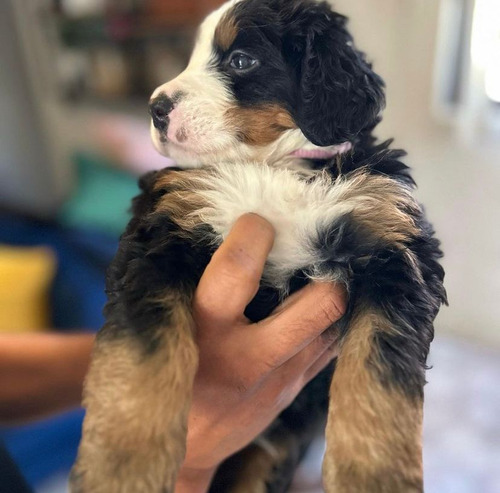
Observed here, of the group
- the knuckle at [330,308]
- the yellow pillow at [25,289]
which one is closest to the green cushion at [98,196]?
the yellow pillow at [25,289]

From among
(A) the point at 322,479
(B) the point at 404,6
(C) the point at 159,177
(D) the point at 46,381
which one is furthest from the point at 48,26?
(A) the point at 322,479

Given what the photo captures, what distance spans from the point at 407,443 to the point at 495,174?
7.42 feet

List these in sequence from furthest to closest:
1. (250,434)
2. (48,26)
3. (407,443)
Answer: (48,26) < (250,434) < (407,443)

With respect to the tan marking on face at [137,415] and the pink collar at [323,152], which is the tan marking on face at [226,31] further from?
the tan marking on face at [137,415]

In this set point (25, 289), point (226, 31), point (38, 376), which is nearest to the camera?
point (226, 31)

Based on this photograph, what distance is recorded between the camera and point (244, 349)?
46.4 inches

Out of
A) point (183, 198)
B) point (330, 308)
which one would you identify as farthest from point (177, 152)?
point (330, 308)

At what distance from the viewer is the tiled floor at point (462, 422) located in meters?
2.17

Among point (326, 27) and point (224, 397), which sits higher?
point (326, 27)

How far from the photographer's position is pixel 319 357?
1.29 m

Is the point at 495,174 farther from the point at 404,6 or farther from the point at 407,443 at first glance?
the point at 407,443

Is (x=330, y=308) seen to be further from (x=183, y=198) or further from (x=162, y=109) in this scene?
(x=162, y=109)

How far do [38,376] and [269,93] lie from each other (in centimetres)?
128

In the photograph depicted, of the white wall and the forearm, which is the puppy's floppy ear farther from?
the white wall
